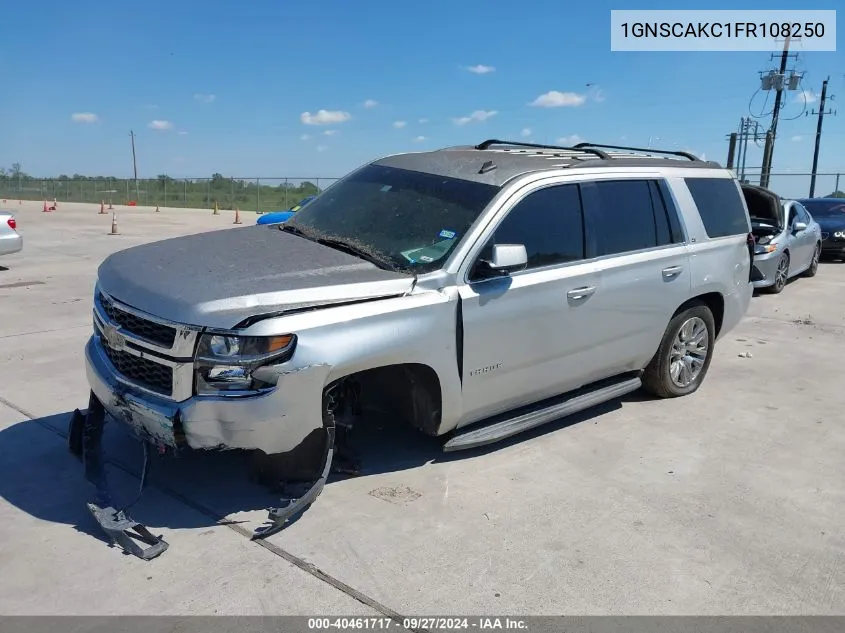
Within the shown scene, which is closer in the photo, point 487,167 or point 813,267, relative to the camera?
point 487,167

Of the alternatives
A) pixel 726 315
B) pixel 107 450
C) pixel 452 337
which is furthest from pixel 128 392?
pixel 726 315

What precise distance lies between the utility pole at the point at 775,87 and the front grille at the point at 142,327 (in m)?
29.5

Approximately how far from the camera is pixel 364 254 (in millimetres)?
4301

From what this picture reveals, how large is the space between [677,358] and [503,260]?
2.56 metres

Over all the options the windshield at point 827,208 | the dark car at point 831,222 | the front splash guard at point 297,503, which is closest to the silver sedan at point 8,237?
the front splash guard at point 297,503

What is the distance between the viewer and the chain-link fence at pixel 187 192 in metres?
39.7

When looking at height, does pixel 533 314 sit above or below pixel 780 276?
above

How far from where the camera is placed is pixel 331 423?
12.6ft

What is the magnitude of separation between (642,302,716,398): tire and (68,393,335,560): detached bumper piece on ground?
10.1 feet

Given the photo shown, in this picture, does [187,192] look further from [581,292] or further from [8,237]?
[581,292]

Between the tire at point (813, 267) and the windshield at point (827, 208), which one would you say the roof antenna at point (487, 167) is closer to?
the tire at point (813, 267)

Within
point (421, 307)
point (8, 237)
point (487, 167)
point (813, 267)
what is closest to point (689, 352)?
point (487, 167)
